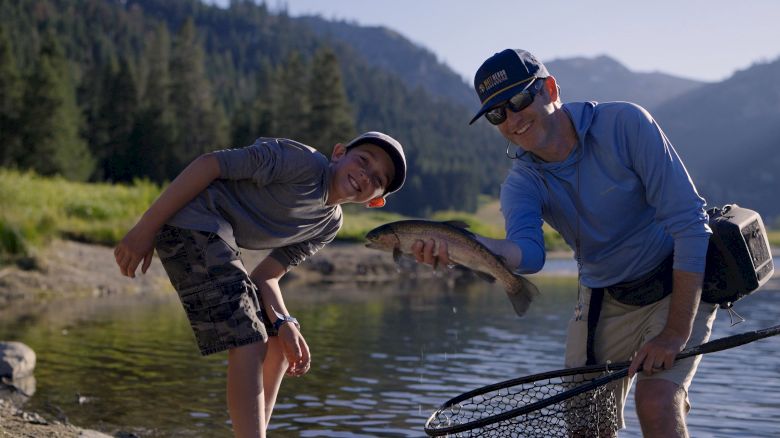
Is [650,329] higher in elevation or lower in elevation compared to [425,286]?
higher

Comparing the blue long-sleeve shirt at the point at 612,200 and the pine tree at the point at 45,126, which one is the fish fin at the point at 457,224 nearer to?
the blue long-sleeve shirt at the point at 612,200

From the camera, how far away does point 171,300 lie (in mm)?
21219

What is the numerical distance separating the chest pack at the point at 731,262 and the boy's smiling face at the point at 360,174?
1.65 meters

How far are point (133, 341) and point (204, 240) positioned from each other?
9899mm

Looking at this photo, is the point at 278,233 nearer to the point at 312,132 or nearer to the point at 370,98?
the point at 312,132

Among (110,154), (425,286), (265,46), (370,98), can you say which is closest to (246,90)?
(370,98)

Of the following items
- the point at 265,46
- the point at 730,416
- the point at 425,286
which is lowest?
the point at 425,286

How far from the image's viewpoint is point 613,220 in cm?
440

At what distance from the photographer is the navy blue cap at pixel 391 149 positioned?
4.71 meters

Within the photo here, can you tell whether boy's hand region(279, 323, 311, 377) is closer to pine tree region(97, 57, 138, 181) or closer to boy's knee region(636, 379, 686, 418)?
boy's knee region(636, 379, 686, 418)

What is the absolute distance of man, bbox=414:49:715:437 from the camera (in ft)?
13.5

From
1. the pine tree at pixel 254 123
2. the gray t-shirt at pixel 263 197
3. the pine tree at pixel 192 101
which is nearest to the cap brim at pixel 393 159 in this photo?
the gray t-shirt at pixel 263 197

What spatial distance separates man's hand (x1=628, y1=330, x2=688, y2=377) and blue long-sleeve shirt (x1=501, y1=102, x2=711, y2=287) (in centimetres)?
32

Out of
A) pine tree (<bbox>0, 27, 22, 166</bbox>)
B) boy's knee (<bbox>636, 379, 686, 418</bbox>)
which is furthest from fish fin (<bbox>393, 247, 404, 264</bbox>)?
pine tree (<bbox>0, 27, 22, 166</bbox>)
